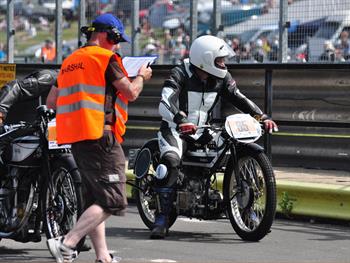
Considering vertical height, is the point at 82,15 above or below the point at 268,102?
above

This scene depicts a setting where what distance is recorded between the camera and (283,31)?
12.6 m

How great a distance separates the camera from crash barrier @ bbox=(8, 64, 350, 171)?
11.5m

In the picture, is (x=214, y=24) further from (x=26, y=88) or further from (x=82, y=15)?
(x=26, y=88)

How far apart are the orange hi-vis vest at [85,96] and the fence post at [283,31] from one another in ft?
18.6

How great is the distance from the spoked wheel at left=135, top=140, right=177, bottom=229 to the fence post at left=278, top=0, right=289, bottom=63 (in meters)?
3.44

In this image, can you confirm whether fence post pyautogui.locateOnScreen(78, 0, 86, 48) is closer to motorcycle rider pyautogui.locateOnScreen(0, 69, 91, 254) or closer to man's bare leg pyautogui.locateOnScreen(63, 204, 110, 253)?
motorcycle rider pyautogui.locateOnScreen(0, 69, 91, 254)

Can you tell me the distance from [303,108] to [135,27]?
131 inches

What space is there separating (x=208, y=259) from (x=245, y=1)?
19.1ft

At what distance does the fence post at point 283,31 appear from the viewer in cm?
1251

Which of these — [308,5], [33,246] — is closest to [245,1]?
[308,5]

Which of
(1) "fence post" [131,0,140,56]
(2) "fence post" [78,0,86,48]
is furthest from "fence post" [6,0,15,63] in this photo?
(1) "fence post" [131,0,140,56]

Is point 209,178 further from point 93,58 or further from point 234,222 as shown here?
point 93,58

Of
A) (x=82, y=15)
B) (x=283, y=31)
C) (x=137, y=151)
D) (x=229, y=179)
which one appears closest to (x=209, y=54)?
(x=229, y=179)

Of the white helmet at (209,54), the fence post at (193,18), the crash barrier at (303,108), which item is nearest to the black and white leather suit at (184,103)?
the white helmet at (209,54)
